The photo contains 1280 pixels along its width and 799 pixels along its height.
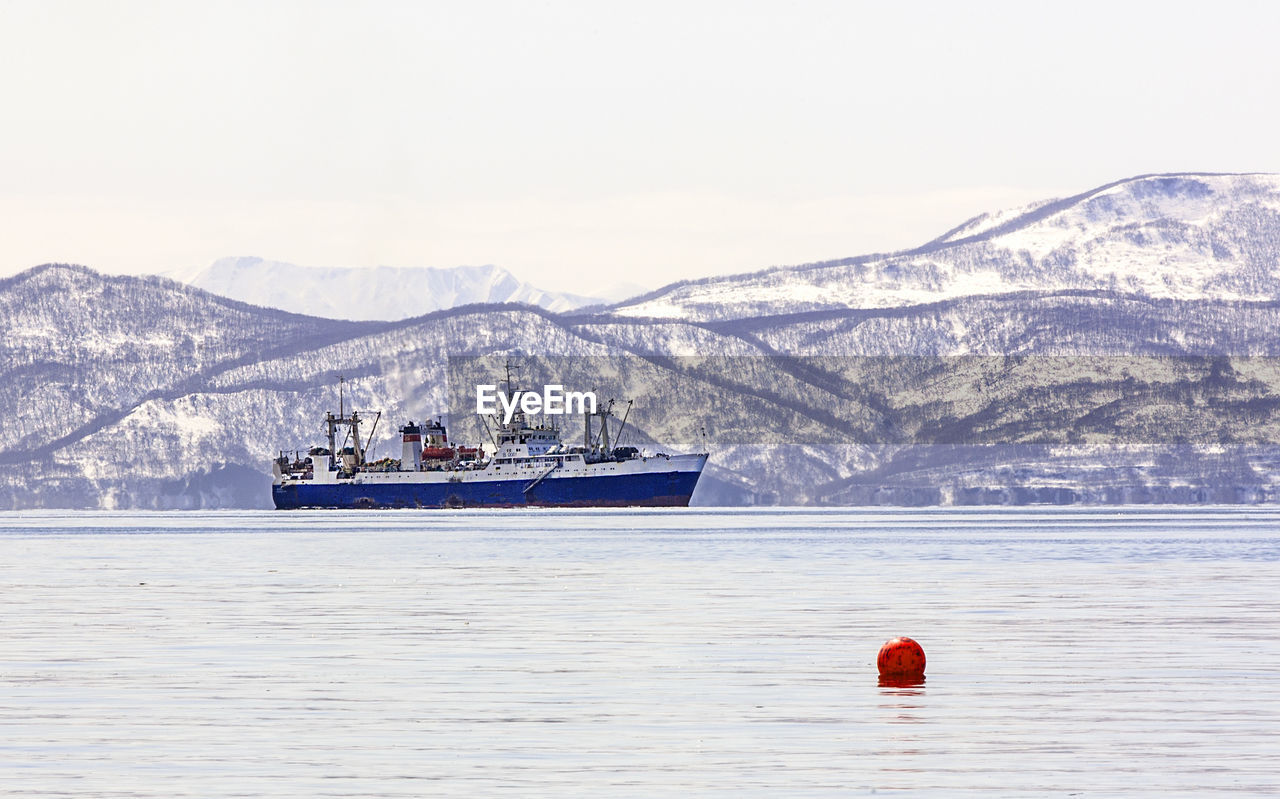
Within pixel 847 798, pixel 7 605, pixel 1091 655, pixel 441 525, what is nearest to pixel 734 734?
pixel 847 798

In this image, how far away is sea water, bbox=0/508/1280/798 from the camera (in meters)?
29.5

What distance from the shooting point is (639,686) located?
4028 centimetres

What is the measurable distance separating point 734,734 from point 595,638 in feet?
60.0

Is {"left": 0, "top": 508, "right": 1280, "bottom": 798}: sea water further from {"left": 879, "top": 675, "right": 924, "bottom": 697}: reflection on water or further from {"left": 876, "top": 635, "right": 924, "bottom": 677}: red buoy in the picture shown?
{"left": 876, "top": 635, "right": 924, "bottom": 677}: red buoy

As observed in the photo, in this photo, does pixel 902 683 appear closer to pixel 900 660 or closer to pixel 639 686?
pixel 900 660

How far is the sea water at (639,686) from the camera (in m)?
29.5

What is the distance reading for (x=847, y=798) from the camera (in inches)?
1081

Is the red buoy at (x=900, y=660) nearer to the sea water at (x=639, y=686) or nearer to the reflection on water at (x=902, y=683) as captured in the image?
the reflection on water at (x=902, y=683)

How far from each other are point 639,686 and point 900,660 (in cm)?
564

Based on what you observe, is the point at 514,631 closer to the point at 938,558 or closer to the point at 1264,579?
the point at 1264,579

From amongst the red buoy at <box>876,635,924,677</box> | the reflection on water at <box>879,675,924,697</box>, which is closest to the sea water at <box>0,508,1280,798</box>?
the reflection on water at <box>879,675,924,697</box>

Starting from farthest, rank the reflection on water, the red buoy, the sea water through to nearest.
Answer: the red buoy, the reflection on water, the sea water

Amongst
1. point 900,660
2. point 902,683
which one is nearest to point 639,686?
point 902,683

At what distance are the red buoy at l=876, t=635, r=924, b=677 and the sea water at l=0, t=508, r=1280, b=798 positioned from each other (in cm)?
59
